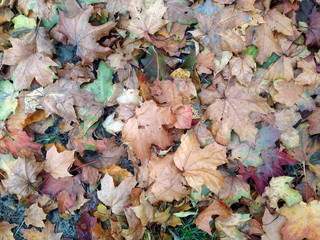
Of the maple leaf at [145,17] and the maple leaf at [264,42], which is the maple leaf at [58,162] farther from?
the maple leaf at [264,42]

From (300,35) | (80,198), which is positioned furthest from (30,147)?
(300,35)

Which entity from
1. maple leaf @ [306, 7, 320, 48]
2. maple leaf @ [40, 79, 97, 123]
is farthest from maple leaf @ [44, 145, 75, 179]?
maple leaf @ [306, 7, 320, 48]

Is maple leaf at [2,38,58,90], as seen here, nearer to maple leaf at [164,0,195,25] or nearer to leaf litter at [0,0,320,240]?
leaf litter at [0,0,320,240]

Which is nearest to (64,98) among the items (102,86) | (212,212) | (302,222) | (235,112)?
(102,86)

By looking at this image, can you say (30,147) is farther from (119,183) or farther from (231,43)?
(231,43)

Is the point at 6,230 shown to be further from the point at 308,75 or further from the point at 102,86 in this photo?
the point at 308,75

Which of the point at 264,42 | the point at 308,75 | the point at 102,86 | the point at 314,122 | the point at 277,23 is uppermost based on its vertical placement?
the point at 277,23
